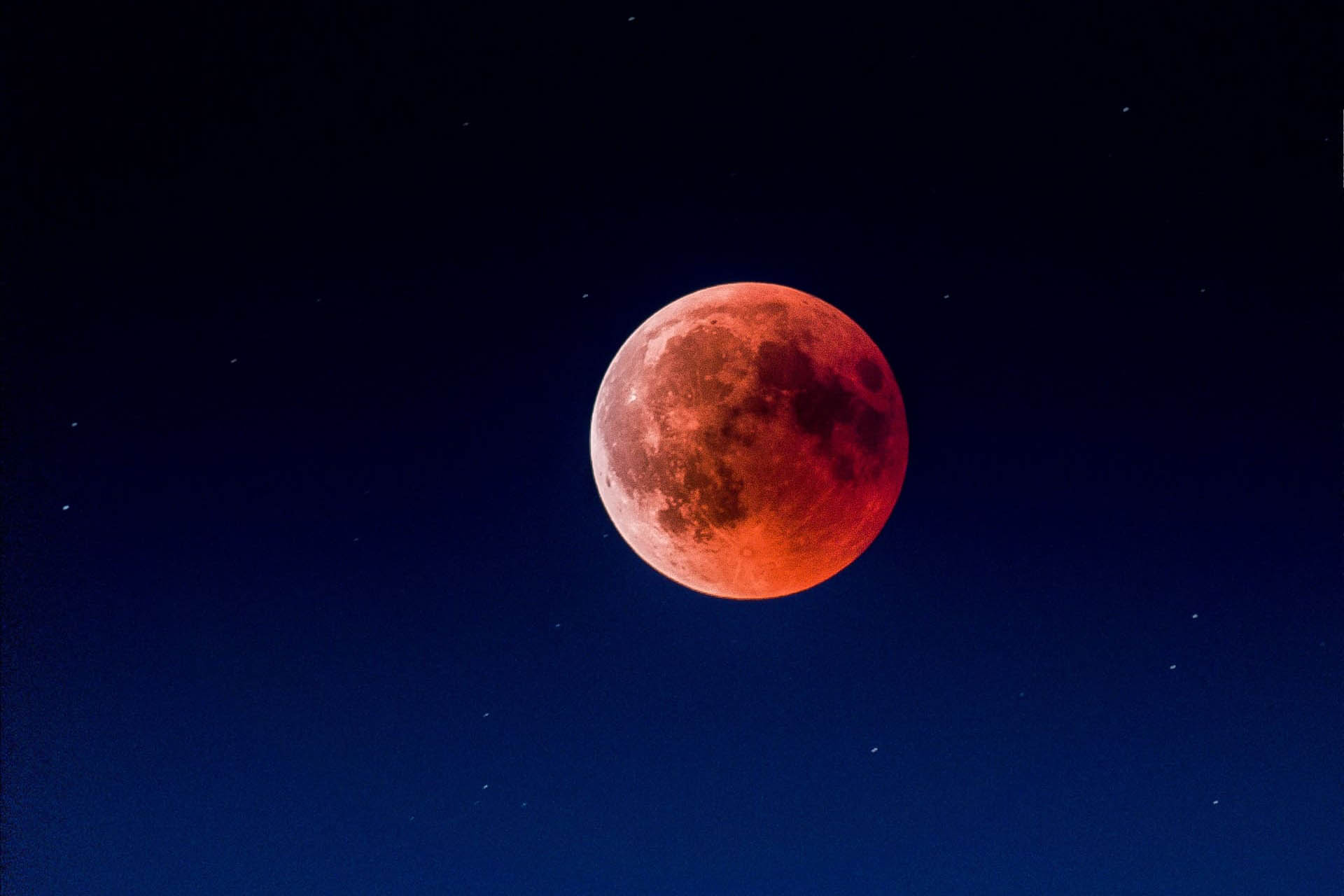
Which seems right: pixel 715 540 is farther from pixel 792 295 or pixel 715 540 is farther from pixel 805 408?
pixel 792 295

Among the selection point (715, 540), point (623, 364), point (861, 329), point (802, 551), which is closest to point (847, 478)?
point (802, 551)

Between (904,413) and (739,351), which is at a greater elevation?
(739,351)

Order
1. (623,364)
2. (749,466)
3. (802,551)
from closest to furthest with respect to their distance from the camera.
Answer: (749,466) → (802,551) → (623,364)

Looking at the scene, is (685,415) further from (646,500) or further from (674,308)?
(674,308)

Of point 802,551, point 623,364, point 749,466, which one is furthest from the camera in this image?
point 623,364

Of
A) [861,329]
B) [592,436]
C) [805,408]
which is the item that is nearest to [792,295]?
[861,329]

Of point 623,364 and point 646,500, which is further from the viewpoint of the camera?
point 623,364

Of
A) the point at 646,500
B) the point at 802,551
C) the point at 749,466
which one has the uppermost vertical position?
the point at 749,466
